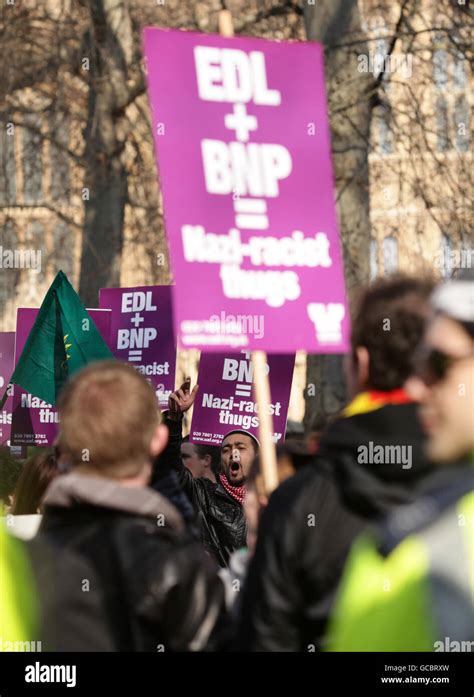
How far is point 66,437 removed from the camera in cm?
312

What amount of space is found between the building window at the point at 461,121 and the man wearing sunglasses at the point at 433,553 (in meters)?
12.3

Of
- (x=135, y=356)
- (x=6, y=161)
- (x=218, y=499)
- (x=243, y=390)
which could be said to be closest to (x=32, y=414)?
(x=135, y=356)

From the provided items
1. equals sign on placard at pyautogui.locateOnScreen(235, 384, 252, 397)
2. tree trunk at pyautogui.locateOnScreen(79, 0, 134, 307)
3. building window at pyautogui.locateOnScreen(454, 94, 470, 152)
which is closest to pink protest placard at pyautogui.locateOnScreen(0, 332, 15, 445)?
equals sign on placard at pyautogui.locateOnScreen(235, 384, 252, 397)

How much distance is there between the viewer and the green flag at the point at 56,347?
800 centimetres

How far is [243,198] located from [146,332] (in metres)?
5.24

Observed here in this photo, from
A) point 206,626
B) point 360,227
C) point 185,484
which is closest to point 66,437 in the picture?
point 206,626

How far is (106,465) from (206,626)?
16.6 inches

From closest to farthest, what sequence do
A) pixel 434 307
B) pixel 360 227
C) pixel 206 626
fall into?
1. pixel 434 307
2. pixel 206 626
3. pixel 360 227

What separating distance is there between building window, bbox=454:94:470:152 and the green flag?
686 cm

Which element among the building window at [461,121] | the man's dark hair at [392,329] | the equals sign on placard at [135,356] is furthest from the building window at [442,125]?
the man's dark hair at [392,329]

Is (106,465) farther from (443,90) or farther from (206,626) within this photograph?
(443,90)

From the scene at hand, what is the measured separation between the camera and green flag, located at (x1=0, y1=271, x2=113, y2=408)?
315 inches

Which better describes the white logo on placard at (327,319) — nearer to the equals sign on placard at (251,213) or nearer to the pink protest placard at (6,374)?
the equals sign on placard at (251,213)

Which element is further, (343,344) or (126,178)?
(126,178)
